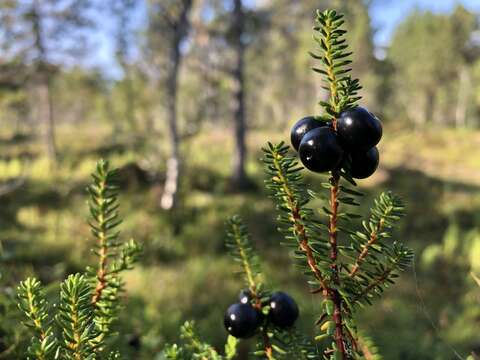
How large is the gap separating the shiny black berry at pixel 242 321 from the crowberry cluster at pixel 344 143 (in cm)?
35

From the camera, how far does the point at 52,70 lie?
1166 centimetres

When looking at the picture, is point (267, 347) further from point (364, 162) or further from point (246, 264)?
point (364, 162)

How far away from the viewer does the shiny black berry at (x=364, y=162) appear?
1.89 ft

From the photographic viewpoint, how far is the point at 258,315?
2.57 feet

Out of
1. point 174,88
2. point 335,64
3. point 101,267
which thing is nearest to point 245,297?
point 101,267

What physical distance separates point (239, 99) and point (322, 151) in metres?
8.24

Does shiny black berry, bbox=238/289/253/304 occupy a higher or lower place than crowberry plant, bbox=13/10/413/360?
lower

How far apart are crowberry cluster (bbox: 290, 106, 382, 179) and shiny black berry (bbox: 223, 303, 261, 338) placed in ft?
1.16

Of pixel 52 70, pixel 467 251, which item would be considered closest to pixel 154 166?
pixel 52 70

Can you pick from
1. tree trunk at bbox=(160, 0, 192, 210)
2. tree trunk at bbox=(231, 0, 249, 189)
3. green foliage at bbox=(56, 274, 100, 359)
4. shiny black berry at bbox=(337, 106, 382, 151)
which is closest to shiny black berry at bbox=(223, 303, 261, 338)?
green foliage at bbox=(56, 274, 100, 359)

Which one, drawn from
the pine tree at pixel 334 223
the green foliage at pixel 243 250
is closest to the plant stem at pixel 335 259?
the pine tree at pixel 334 223

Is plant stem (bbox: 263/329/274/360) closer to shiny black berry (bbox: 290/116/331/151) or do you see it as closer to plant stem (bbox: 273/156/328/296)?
plant stem (bbox: 273/156/328/296)

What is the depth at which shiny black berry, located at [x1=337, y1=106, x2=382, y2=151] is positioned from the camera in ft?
Result: 1.73

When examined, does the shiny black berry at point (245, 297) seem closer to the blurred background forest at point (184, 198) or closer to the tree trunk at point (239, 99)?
the blurred background forest at point (184, 198)
